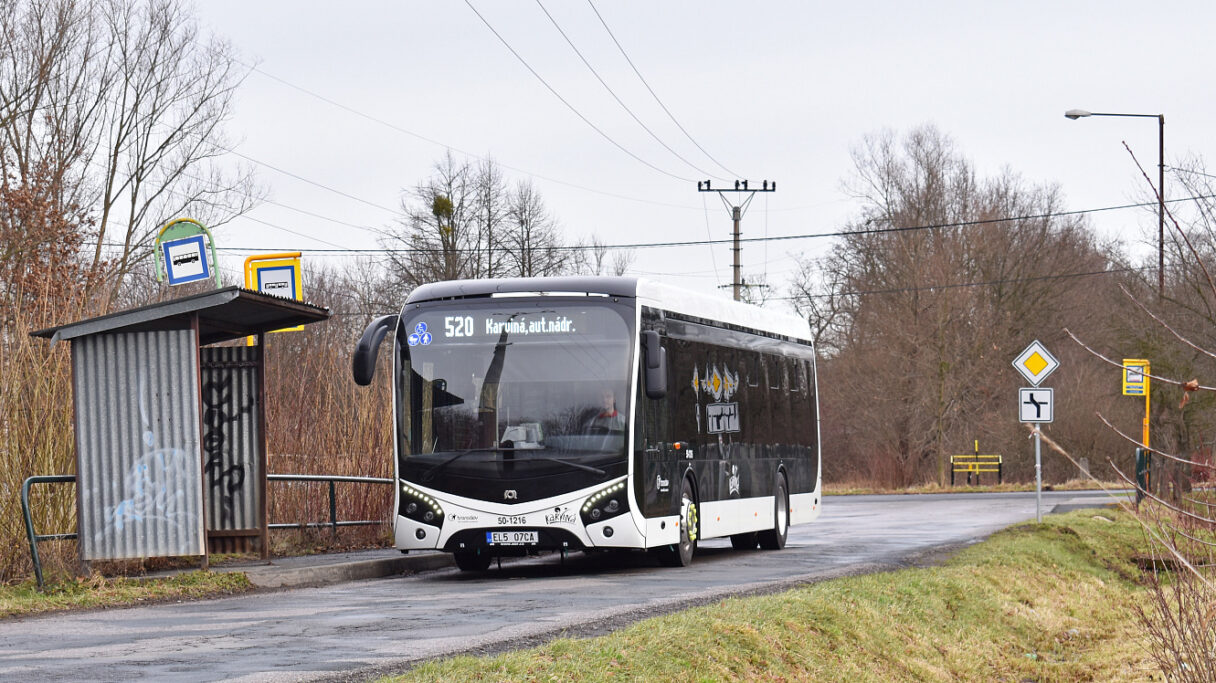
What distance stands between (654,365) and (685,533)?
233 cm

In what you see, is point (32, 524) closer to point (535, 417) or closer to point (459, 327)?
point (459, 327)

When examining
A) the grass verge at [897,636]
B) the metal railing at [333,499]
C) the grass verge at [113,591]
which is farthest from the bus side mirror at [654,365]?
the grass verge at [113,591]

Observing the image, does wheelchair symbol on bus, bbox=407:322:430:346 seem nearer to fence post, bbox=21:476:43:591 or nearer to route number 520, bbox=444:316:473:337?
route number 520, bbox=444:316:473:337

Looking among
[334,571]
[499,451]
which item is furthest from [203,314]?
[499,451]

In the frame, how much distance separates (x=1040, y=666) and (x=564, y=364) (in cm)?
581

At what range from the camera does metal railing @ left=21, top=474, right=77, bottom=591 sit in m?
12.6

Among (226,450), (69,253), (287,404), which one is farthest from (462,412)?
(69,253)

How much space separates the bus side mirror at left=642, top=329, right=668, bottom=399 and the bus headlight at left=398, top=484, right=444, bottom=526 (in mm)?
2484

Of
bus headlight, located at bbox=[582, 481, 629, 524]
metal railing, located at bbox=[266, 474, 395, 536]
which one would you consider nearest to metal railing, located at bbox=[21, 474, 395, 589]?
metal railing, located at bbox=[266, 474, 395, 536]

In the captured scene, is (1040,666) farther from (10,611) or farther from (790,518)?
(790,518)

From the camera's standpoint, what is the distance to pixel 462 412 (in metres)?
16.0

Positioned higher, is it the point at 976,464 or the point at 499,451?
the point at 499,451

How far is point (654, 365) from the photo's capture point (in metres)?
15.9

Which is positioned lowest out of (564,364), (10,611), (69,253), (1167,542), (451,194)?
(10,611)
